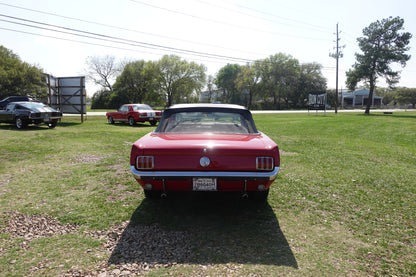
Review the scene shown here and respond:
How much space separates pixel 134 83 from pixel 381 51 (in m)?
48.1

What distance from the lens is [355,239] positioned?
304 cm

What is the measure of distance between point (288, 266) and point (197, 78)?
5894cm

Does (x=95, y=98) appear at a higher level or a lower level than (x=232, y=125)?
higher

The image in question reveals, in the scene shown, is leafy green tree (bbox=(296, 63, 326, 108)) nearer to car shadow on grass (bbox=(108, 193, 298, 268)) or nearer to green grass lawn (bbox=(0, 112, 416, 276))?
green grass lawn (bbox=(0, 112, 416, 276))

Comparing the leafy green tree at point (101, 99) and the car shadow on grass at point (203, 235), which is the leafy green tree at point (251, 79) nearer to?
the leafy green tree at point (101, 99)

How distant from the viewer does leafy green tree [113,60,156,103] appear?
58.3 metres

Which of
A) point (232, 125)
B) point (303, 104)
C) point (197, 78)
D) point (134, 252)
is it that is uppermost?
point (197, 78)

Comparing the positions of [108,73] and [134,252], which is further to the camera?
[108,73]

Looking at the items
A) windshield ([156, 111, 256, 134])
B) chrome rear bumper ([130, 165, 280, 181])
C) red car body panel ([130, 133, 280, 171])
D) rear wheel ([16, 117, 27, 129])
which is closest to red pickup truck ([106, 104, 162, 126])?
rear wheel ([16, 117, 27, 129])

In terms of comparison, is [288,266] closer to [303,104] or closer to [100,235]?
[100,235]

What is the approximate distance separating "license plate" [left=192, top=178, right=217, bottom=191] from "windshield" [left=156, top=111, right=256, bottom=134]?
3.45ft

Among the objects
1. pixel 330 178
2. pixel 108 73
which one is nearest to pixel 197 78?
pixel 108 73

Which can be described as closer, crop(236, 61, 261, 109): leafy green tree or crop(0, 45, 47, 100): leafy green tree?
crop(0, 45, 47, 100): leafy green tree

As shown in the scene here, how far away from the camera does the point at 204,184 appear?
10.2 ft
